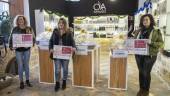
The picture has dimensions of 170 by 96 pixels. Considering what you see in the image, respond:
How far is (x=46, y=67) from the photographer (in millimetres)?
4695

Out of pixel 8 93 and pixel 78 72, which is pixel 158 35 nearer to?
pixel 78 72

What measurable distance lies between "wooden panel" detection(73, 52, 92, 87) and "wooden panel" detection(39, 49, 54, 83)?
A: 60 centimetres

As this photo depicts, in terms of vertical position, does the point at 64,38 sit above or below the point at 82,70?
above

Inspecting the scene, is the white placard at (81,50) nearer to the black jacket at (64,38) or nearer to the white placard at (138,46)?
the black jacket at (64,38)

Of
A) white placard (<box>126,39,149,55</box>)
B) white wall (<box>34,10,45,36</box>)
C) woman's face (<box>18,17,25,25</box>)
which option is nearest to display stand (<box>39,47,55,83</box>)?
woman's face (<box>18,17,25,25</box>)

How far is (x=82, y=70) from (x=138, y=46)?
54.5 inches

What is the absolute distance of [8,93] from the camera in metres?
4.13

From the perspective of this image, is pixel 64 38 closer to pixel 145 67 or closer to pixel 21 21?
pixel 21 21

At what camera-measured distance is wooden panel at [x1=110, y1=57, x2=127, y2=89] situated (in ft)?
13.7

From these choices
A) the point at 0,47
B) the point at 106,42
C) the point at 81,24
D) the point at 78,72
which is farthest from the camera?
the point at 81,24

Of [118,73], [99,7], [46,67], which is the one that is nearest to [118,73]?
[118,73]

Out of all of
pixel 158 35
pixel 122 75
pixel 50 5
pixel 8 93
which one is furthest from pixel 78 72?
pixel 50 5

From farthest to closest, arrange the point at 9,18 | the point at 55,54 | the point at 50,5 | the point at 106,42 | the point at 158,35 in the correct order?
1. the point at 106,42
2. the point at 50,5
3. the point at 9,18
4. the point at 55,54
5. the point at 158,35

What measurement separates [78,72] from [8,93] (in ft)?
5.08
